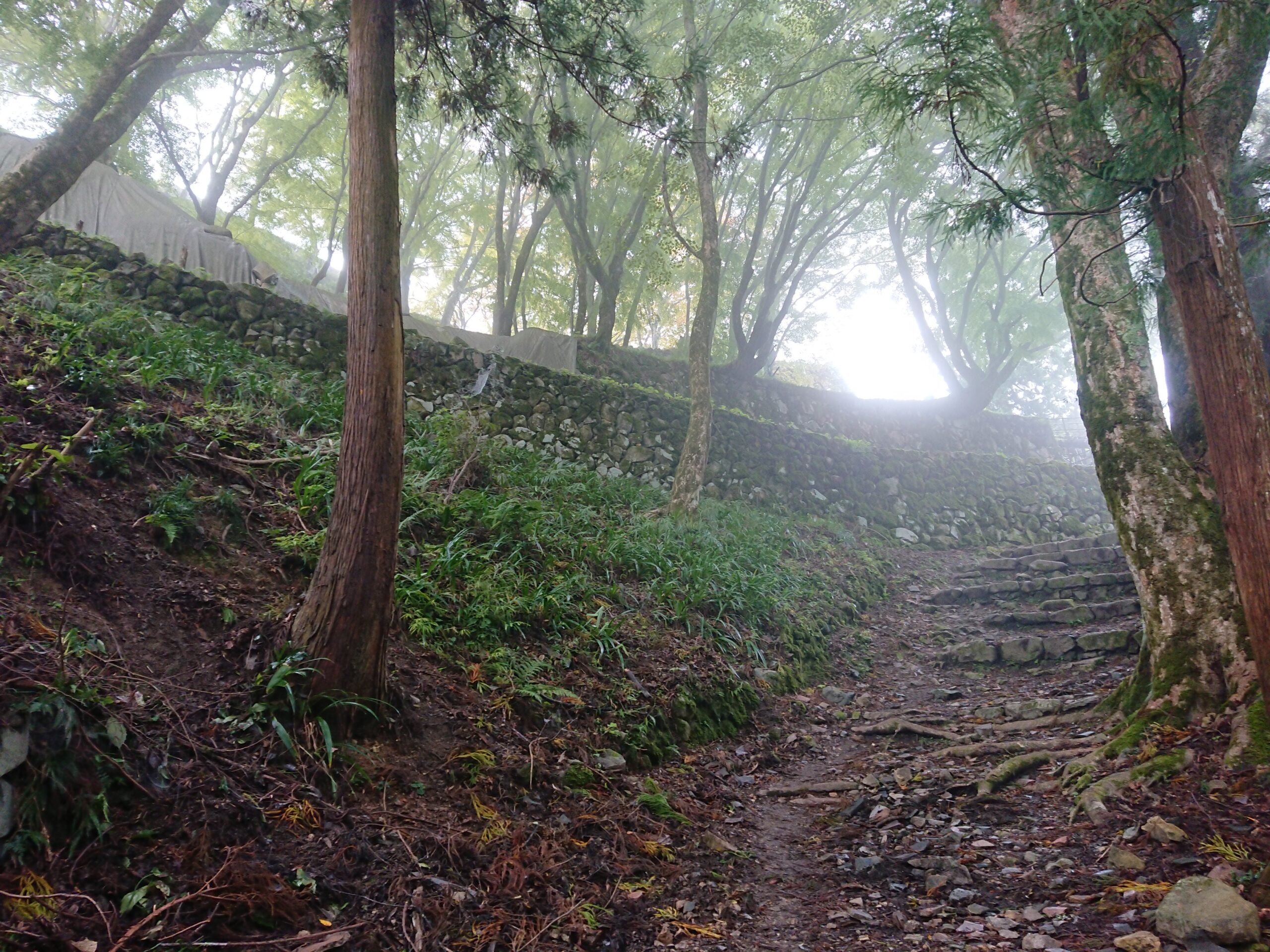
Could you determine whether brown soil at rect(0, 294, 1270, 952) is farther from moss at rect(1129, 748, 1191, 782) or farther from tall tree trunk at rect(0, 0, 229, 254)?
tall tree trunk at rect(0, 0, 229, 254)

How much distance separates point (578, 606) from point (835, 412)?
42.3 ft

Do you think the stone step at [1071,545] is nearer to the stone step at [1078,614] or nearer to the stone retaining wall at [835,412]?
the stone step at [1078,614]

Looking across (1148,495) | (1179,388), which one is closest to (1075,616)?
(1179,388)

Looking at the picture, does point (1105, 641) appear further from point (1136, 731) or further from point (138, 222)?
point (138, 222)

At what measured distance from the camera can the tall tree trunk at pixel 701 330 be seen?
8656 millimetres

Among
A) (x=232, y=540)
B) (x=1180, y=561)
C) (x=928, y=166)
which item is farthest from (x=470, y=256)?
(x=1180, y=561)

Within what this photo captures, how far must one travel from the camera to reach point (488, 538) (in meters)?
5.29

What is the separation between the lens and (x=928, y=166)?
13.5 meters

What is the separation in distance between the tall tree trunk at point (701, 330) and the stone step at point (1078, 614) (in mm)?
3770

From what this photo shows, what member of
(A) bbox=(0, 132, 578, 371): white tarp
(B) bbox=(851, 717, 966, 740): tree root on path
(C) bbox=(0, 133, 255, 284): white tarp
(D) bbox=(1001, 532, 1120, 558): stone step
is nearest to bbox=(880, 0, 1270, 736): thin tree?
(B) bbox=(851, 717, 966, 740): tree root on path

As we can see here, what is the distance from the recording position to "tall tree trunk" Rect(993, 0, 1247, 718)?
3.54m

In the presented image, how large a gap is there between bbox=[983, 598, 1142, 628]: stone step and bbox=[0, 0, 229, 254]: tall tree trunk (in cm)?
1096

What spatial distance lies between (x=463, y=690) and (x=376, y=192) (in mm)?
2619

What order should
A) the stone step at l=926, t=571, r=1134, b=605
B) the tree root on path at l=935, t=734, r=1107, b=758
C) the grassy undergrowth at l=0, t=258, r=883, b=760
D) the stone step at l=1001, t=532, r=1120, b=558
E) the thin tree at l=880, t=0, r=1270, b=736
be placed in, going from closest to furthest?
1. the thin tree at l=880, t=0, r=1270, b=736
2. the tree root on path at l=935, t=734, r=1107, b=758
3. the grassy undergrowth at l=0, t=258, r=883, b=760
4. the stone step at l=926, t=571, r=1134, b=605
5. the stone step at l=1001, t=532, r=1120, b=558
